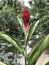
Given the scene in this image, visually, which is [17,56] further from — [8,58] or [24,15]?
[24,15]

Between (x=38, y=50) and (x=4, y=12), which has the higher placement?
(x=38, y=50)

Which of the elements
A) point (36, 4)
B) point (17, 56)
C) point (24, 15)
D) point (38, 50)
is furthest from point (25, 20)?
point (36, 4)

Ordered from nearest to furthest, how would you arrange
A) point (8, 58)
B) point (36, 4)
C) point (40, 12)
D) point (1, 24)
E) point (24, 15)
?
point (24, 15) → point (8, 58) → point (1, 24) → point (40, 12) → point (36, 4)

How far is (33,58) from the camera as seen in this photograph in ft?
7.04

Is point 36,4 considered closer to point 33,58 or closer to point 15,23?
point 15,23

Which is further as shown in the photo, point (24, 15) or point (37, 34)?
point (37, 34)

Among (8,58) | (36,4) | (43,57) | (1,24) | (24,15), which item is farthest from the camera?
(36,4)

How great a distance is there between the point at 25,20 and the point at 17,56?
122cm

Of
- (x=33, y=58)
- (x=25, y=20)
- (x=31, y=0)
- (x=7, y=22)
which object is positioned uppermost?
(x=25, y=20)

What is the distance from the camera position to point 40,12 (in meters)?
5.82

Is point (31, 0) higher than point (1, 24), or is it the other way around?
point (1, 24)

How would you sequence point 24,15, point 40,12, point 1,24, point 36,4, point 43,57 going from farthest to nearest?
point 36,4 → point 40,12 → point 1,24 → point 43,57 → point 24,15

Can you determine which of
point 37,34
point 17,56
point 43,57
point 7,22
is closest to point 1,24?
point 7,22

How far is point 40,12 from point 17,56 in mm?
2703
